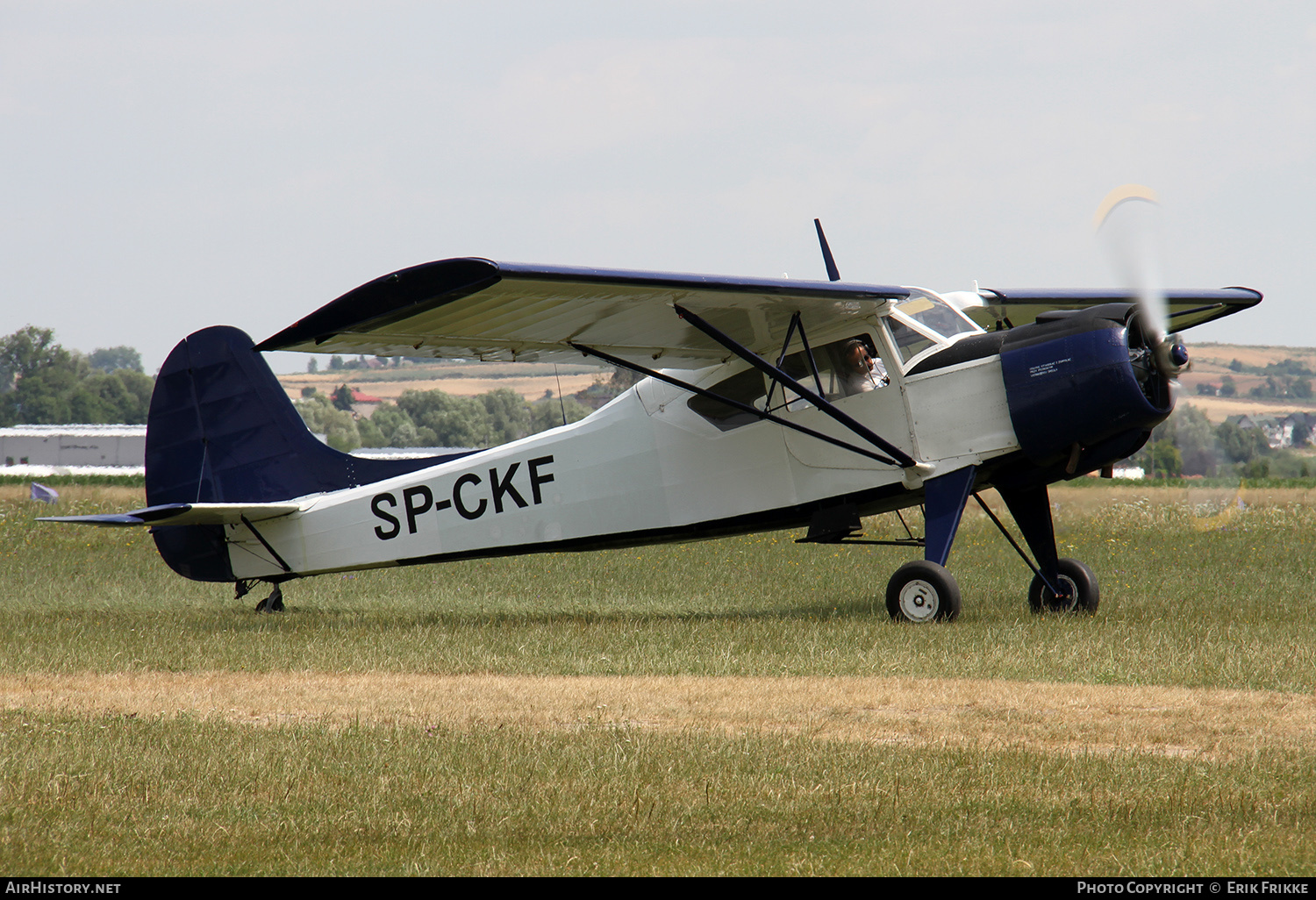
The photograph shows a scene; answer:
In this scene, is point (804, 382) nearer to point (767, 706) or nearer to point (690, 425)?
point (690, 425)

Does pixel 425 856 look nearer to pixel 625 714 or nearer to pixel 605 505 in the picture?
pixel 625 714

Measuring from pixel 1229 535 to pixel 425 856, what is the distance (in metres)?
20.6

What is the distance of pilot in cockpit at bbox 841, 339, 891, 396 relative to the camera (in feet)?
36.0

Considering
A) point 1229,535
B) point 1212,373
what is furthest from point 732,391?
point 1212,373

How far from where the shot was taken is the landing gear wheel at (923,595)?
10.2m

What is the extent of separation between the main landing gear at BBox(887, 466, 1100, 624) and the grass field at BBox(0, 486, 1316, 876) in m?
0.35

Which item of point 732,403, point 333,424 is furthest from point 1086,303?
point 333,424


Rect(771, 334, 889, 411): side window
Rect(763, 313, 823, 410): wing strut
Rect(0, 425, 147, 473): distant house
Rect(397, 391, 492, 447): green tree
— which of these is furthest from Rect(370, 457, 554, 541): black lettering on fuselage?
Rect(397, 391, 492, 447): green tree

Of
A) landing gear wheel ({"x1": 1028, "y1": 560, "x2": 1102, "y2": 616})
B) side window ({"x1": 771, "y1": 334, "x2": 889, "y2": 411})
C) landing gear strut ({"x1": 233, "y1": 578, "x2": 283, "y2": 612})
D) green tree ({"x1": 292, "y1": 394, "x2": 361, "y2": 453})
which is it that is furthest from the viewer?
green tree ({"x1": 292, "y1": 394, "x2": 361, "y2": 453})

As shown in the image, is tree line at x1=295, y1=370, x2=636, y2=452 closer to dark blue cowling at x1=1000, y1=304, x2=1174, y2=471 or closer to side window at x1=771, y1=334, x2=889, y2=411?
side window at x1=771, y1=334, x2=889, y2=411

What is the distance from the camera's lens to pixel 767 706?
6930 millimetres

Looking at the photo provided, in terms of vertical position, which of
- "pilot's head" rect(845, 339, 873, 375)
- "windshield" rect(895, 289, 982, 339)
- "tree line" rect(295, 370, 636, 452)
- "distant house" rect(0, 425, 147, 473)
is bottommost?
"tree line" rect(295, 370, 636, 452)

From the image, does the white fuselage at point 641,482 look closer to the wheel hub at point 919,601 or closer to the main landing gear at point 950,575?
the main landing gear at point 950,575

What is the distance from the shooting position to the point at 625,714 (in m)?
6.79
